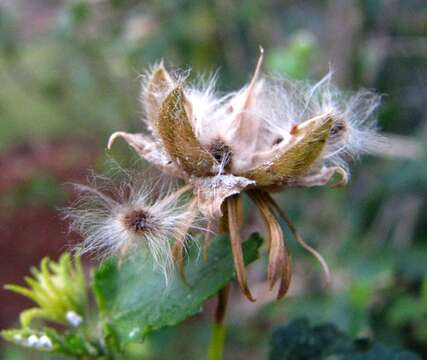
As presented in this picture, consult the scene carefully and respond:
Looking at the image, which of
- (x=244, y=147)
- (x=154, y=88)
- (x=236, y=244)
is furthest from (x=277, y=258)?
(x=154, y=88)

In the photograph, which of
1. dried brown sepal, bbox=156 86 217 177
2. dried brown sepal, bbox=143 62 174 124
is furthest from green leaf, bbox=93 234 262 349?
dried brown sepal, bbox=143 62 174 124

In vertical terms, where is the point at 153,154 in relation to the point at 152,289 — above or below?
above

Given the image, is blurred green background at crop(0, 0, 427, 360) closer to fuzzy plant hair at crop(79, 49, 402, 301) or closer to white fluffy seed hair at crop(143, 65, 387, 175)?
fuzzy plant hair at crop(79, 49, 402, 301)

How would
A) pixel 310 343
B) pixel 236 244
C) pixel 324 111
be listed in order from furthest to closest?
pixel 310 343 < pixel 324 111 < pixel 236 244

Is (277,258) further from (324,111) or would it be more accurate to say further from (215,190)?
(324,111)

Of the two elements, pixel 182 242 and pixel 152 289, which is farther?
pixel 152 289

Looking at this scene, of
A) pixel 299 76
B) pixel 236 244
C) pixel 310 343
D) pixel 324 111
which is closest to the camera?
pixel 236 244

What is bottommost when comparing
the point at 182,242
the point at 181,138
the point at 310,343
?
the point at 310,343

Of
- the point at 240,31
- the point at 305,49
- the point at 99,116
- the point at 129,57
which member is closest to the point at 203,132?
the point at 305,49
